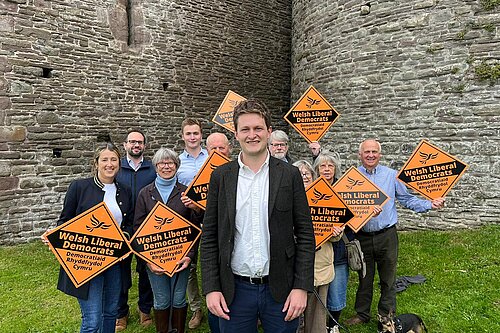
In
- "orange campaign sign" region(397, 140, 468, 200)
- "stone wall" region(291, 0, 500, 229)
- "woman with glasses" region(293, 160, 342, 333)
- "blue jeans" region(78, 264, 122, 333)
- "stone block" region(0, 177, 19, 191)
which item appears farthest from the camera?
"stone block" region(0, 177, 19, 191)

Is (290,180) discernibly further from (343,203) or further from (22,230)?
(22,230)

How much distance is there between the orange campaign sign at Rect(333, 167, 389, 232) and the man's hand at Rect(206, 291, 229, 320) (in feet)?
5.71

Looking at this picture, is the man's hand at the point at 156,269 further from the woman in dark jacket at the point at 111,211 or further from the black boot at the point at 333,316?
the black boot at the point at 333,316

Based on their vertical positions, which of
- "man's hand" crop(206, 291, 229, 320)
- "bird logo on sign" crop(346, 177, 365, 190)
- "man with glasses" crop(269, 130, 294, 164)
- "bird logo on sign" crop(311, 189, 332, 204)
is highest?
"man with glasses" crop(269, 130, 294, 164)

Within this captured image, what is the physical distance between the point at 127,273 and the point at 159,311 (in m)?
0.46

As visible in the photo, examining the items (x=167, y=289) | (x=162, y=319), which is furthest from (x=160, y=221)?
(x=162, y=319)

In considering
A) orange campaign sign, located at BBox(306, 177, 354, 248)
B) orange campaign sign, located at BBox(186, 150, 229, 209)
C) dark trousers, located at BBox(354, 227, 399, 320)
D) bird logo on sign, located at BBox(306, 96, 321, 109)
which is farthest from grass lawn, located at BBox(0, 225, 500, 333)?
bird logo on sign, located at BBox(306, 96, 321, 109)

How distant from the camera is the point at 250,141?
217 cm

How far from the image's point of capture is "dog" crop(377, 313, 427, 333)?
10.9 ft

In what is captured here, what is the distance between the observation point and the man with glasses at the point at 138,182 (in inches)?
160

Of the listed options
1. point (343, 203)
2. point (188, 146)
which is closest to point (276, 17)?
point (188, 146)

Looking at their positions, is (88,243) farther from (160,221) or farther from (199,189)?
(199,189)

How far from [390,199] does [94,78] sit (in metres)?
7.06

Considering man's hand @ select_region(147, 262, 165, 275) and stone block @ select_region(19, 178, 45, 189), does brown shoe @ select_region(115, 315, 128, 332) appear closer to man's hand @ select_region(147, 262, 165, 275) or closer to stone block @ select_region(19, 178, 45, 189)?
man's hand @ select_region(147, 262, 165, 275)
